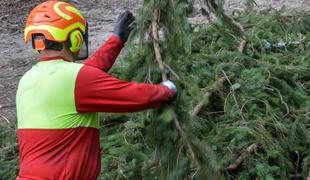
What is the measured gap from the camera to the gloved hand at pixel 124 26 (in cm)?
366

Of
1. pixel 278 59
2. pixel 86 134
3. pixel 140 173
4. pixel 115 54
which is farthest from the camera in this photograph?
pixel 278 59

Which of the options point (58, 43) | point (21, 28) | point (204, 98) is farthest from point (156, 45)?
point (21, 28)

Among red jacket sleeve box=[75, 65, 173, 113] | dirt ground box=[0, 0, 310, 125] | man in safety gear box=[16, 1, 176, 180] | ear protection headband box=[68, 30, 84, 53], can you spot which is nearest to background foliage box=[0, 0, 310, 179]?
red jacket sleeve box=[75, 65, 173, 113]

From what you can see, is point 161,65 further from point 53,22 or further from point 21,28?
point 21,28

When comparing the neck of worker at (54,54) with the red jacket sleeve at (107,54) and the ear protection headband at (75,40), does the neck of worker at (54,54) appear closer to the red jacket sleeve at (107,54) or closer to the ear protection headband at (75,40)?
the ear protection headband at (75,40)

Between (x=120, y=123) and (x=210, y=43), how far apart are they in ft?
6.24

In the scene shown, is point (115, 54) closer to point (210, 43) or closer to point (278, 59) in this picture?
point (278, 59)

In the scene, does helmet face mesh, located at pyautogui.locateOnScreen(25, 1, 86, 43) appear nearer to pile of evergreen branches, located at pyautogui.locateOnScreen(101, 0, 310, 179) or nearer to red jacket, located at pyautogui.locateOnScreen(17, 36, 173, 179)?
red jacket, located at pyautogui.locateOnScreen(17, 36, 173, 179)

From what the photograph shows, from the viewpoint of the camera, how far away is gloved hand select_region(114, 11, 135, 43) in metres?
3.66

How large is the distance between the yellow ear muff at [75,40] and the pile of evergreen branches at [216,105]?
0.45 metres

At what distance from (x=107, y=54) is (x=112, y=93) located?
2.38ft

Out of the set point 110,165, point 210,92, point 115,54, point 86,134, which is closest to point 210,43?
point 210,92

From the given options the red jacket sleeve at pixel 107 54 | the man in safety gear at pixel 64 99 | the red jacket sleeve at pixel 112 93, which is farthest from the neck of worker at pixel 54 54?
the red jacket sleeve at pixel 107 54

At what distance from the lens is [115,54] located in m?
3.75
